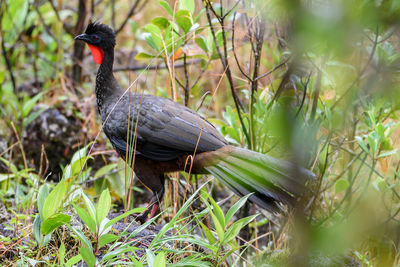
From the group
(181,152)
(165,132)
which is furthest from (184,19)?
(181,152)

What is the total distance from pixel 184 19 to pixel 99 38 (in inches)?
28.8

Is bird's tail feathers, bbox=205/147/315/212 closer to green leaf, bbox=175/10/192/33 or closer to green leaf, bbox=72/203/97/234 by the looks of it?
green leaf, bbox=72/203/97/234

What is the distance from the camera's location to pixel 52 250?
258 cm

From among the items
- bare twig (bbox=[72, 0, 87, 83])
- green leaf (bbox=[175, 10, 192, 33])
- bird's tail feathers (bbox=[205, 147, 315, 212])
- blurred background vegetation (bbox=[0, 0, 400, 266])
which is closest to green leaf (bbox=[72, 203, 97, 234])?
blurred background vegetation (bbox=[0, 0, 400, 266])

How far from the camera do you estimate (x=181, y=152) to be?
128 inches

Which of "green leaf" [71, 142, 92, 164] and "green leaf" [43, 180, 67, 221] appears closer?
"green leaf" [43, 180, 67, 221]

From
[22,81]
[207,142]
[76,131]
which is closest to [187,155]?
[207,142]

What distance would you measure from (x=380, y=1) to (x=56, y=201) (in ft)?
6.16

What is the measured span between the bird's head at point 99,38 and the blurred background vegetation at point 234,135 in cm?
26

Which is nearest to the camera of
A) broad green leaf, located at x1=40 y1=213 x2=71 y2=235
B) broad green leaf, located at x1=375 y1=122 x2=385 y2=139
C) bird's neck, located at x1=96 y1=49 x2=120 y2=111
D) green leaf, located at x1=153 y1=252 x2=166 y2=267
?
green leaf, located at x1=153 y1=252 x2=166 y2=267

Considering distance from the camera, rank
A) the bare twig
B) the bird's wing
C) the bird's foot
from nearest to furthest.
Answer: the bird's wing, the bird's foot, the bare twig

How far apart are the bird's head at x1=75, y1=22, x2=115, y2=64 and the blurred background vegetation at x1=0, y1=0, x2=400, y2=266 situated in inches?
10.4

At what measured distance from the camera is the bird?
2.86m

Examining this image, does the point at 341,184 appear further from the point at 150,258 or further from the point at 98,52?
the point at 98,52
